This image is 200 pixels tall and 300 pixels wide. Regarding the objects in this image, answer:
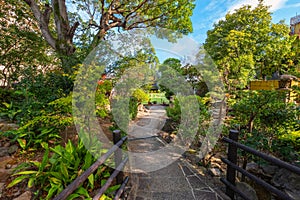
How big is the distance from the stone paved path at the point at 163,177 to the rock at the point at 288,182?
1.05 meters

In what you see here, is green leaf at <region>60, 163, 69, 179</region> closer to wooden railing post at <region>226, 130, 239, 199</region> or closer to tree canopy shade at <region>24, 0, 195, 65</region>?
wooden railing post at <region>226, 130, 239, 199</region>

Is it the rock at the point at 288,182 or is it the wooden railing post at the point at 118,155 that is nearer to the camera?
the wooden railing post at the point at 118,155

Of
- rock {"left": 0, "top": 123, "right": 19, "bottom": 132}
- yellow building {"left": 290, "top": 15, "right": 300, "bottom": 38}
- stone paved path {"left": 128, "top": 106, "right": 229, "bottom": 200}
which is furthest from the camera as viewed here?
yellow building {"left": 290, "top": 15, "right": 300, "bottom": 38}

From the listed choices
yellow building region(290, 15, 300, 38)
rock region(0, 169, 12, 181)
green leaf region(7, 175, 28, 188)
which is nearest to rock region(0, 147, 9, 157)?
rock region(0, 169, 12, 181)

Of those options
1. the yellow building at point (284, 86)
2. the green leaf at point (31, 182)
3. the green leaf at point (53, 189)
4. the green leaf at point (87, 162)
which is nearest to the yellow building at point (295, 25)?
the yellow building at point (284, 86)

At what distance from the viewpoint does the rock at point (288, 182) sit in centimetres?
203

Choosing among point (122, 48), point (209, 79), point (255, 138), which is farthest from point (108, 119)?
point (255, 138)

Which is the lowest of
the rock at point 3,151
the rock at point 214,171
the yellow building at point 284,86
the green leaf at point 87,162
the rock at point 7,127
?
the rock at point 214,171

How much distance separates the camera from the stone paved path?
6.35 ft

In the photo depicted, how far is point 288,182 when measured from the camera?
7.11 feet

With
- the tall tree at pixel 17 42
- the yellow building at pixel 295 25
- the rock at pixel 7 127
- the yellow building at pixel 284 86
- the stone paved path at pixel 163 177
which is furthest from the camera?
the yellow building at pixel 295 25

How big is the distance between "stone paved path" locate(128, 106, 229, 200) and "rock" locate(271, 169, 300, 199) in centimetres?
105

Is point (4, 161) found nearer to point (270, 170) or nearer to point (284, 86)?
point (270, 170)

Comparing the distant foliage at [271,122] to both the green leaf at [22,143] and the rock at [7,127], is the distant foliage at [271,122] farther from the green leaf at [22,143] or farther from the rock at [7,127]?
the rock at [7,127]
